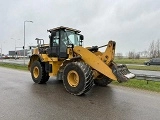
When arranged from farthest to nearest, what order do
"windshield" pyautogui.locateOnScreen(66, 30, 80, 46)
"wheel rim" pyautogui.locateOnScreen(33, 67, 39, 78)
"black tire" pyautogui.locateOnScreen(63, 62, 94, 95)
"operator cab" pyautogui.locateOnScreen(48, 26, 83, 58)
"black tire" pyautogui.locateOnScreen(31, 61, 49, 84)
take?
"wheel rim" pyautogui.locateOnScreen(33, 67, 39, 78) → "black tire" pyautogui.locateOnScreen(31, 61, 49, 84) → "windshield" pyautogui.locateOnScreen(66, 30, 80, 46) → "operator cab" pyautogui.locateOnScreen(48, 26, 83, 58) → "black tire" pyautogui.locateOnScreen(63, 62, 94, 95)

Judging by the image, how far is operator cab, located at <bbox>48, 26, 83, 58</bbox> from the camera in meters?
9.16

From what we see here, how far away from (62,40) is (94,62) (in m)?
2.31

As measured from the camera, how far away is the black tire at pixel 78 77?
743 cm

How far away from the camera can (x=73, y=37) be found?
954 centimetres

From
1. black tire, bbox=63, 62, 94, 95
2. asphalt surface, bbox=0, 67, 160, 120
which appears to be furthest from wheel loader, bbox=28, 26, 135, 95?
asphalt surface, bbox=0, 67, 160, 120

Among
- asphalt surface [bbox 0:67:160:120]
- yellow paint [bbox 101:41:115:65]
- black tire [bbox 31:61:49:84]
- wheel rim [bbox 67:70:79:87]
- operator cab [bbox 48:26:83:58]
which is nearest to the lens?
asphalt surface [bbox 0:67:160:120]

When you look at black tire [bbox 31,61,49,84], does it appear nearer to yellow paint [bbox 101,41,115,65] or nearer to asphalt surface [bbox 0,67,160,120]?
asphalt surface [bbox 0,67,160,120]

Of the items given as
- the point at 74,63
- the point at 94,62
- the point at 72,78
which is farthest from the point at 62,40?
the point at 94,62

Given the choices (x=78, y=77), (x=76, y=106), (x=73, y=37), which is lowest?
(x=76, y=106)

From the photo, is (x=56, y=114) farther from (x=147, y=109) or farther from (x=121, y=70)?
(x=121, y=70)

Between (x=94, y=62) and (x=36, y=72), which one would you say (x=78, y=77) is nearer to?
(x=94, y=62)

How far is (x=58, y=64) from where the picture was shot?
9703 mm

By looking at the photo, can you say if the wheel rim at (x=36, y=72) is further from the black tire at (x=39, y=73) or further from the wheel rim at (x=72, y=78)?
the wheel rim at (x=72, y=78)

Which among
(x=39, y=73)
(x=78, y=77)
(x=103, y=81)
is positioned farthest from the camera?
(x=39, y=73)
